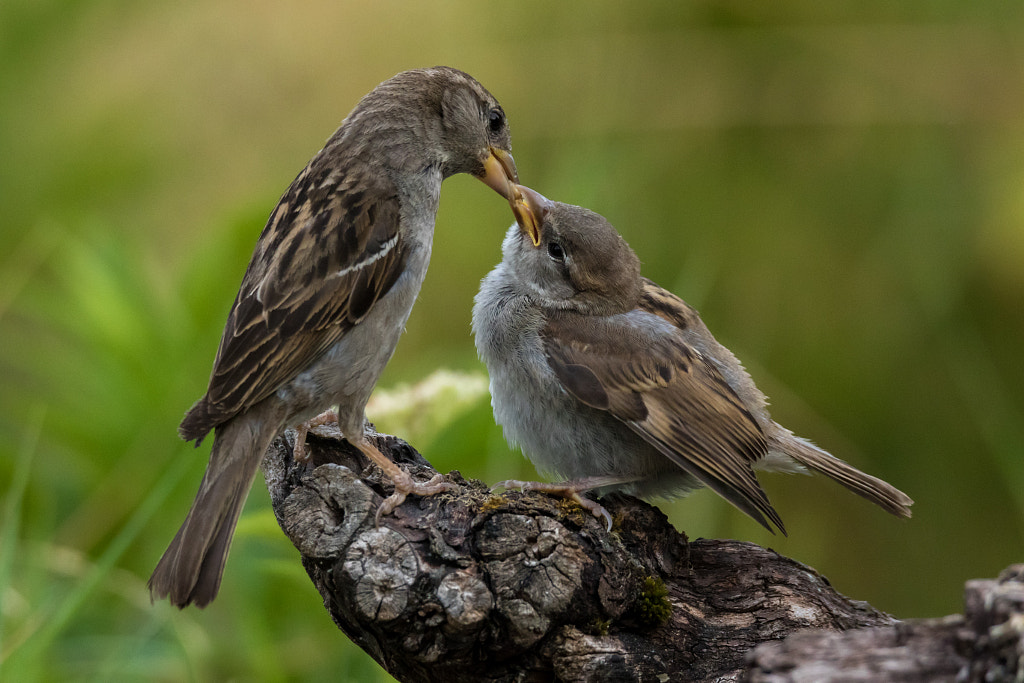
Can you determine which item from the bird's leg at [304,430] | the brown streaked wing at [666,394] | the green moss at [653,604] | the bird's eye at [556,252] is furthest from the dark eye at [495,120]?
the green moss at [653,604]

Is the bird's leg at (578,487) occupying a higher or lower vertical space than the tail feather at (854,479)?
lower

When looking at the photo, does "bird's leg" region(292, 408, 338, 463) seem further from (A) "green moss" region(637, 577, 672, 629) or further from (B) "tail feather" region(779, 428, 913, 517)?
(B) "tail feather" region(779, 428, 913, 517)

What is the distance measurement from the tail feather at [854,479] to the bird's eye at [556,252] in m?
0.99

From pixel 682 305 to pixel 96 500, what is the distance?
2455 millimetres

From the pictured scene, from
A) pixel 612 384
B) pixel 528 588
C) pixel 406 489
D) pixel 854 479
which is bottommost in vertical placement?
pixel 528 588

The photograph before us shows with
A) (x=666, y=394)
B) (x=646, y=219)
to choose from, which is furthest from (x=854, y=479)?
(x=646, y=219)

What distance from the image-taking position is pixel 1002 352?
5.63m

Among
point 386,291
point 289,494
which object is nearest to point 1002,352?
point 386,291

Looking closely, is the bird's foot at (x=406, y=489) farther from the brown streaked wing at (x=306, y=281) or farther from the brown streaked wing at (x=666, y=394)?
the brown streaked wing at (x=666, y=394)

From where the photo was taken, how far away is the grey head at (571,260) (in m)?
3.85

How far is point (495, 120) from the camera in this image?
378 centimetres

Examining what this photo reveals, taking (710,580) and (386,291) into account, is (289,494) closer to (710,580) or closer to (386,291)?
(386,291)

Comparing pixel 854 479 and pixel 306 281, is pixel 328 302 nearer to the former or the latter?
pixel 306 281

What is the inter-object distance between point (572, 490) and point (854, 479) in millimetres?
1025
